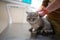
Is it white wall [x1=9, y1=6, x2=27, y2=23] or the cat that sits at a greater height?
white wall [x1=9, y1=6, x2=27, y2=23]

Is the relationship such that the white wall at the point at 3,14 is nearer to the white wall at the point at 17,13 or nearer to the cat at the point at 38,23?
the white wall at the point at 17,13

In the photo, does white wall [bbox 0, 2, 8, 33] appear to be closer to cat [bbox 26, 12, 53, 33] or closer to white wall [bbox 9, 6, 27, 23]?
white wall [bbox 9, 6, 27, 23]

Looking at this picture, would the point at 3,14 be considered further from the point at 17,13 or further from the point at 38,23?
the point at 38,23

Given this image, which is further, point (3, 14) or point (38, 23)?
point (3, 14)

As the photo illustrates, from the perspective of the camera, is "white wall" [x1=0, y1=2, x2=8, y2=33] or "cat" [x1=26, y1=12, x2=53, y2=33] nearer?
"cat" [x1=26, y1=12, x2=53, y2=33]

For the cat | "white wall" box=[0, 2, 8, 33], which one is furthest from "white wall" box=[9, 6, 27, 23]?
the cat

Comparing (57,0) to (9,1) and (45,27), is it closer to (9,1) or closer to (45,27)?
(45,27)

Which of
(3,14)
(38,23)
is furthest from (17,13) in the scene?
(38,23)

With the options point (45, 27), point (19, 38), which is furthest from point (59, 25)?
point (19, 38)

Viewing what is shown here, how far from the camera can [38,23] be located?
0.84m

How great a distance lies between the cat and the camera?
32.7 inches

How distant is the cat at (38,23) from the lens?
2.72 ft

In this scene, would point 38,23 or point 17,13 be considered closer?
point 38,23

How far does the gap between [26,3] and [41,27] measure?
884 mm
